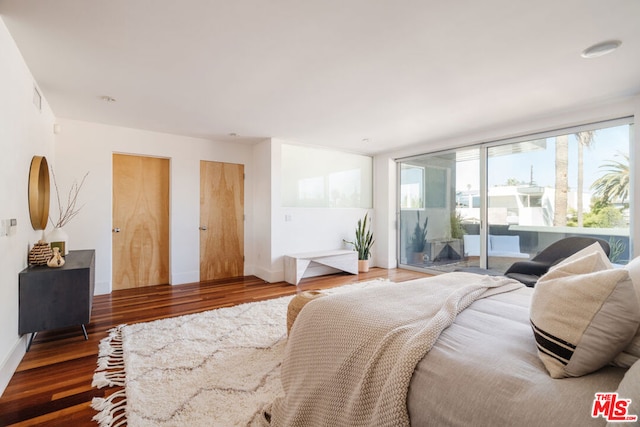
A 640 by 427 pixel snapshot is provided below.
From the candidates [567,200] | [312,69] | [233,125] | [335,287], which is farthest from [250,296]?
[567,200]

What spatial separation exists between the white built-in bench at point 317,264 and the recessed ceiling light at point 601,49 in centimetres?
367

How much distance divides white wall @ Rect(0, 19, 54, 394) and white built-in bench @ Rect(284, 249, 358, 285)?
2.89m

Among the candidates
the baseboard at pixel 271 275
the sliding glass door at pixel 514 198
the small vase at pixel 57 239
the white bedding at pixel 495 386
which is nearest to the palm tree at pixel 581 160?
the sliding glass door at pixel 514 198

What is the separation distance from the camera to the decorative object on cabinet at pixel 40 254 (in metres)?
2.46

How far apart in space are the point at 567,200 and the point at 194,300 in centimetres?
460

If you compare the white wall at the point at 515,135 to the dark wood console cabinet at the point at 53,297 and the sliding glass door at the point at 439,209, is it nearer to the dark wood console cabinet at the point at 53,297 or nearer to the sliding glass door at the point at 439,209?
the sliding glass door at the point at 439,209

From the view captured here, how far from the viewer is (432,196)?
16.8ft

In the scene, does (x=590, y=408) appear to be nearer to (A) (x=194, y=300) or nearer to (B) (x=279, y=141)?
(A) (x=194, y=300)

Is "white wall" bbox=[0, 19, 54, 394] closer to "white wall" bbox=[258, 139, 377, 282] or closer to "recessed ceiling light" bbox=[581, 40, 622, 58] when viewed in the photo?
"white wall" bbox=[258, 139, 377, 282]

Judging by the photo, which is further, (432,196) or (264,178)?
(432,196)

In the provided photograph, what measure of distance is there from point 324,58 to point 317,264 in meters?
3.47

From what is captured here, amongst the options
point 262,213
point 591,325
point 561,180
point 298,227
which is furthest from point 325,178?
point 591,325

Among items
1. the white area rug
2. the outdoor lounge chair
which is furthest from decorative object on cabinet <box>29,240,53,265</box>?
the outdoor lounge chair

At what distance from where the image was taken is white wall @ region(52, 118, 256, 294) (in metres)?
3.74
